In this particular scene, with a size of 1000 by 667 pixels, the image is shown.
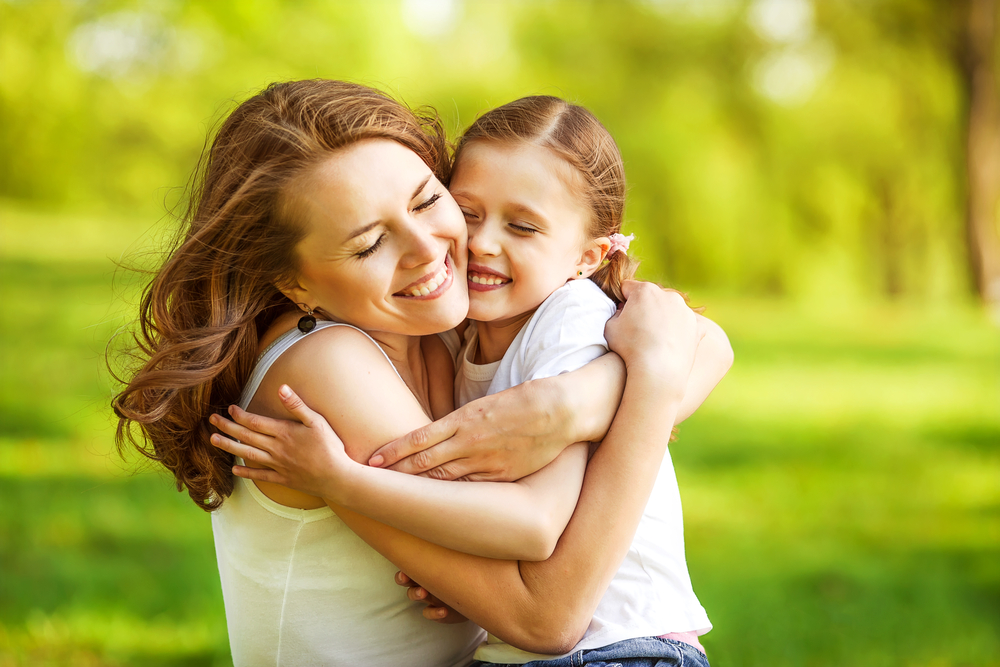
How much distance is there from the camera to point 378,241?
2.12 meters

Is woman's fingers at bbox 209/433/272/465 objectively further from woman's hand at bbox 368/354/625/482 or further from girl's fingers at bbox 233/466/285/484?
woman's hand at bbox 368/354/625/482

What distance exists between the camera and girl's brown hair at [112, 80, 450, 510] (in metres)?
2.10

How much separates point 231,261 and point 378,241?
38 centimetres

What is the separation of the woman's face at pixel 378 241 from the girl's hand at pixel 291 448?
0.31 m

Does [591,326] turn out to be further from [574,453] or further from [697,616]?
[697,616]

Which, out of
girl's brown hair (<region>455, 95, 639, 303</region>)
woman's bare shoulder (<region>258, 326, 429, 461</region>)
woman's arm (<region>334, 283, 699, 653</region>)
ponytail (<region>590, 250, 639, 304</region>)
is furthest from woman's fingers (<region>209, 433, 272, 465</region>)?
ponytail (<region>590, 250, 639, 304</region>)

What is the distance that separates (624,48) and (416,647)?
594 inches

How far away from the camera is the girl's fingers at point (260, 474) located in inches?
79.7

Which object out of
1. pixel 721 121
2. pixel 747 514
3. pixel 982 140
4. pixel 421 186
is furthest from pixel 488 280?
pixel 982 140

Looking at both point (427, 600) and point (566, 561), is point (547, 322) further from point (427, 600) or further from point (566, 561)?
point (427, 600)

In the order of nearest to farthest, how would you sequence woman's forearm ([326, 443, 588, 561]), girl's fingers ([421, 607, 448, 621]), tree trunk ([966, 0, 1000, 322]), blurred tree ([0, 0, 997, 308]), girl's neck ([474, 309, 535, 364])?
woman's forearm ([326, 443, 588, 561]) → girl's fingers ([421, 607, 448, 621]) → girl's neck ([474, 309, 535, 364]) → blurred tree ([0, 0, 997, 308]) → tree trunk ([966, 0, 1000, 322])

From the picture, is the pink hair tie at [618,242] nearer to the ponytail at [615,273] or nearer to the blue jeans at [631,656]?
the ponytail at [615,273]

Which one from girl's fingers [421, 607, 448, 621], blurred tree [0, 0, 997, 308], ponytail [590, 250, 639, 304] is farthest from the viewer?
blurred tree [0, 0, 997, 308]

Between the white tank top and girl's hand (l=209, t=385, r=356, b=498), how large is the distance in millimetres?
128
